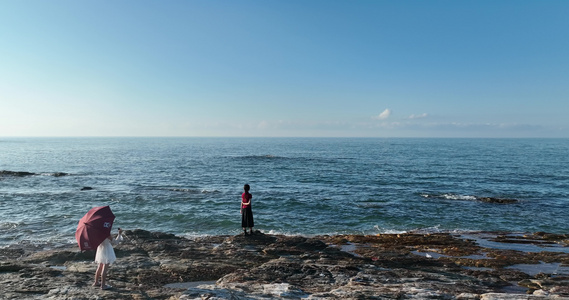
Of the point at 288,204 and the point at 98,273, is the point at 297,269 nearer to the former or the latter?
the point at 98,273

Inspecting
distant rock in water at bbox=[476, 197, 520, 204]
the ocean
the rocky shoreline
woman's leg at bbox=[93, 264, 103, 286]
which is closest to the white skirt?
woman's leg at bbox=[93, 264, 103, 286]

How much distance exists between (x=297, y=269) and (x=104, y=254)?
631 centimetres

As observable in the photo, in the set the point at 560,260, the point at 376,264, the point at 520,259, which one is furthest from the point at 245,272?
the point at 560,260

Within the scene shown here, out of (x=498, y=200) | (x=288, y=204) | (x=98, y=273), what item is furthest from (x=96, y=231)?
(x=498, y=200)

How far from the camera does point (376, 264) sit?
13.2 metres

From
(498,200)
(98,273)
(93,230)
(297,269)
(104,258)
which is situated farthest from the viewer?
(498,200)

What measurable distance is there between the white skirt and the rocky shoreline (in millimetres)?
798

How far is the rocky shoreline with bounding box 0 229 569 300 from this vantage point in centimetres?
909

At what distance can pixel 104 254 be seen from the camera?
9297mm

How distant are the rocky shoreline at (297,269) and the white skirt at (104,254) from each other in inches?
31.4

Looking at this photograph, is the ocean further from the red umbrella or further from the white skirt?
the red umbrella

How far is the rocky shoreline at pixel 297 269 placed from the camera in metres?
9.09

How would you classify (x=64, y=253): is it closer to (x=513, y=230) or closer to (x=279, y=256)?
(x=279, y=256)

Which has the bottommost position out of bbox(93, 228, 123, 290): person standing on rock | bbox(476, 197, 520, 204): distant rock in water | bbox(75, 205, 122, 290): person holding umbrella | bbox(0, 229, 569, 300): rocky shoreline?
bbox(476, 197, 520, 204): distant rock in water
